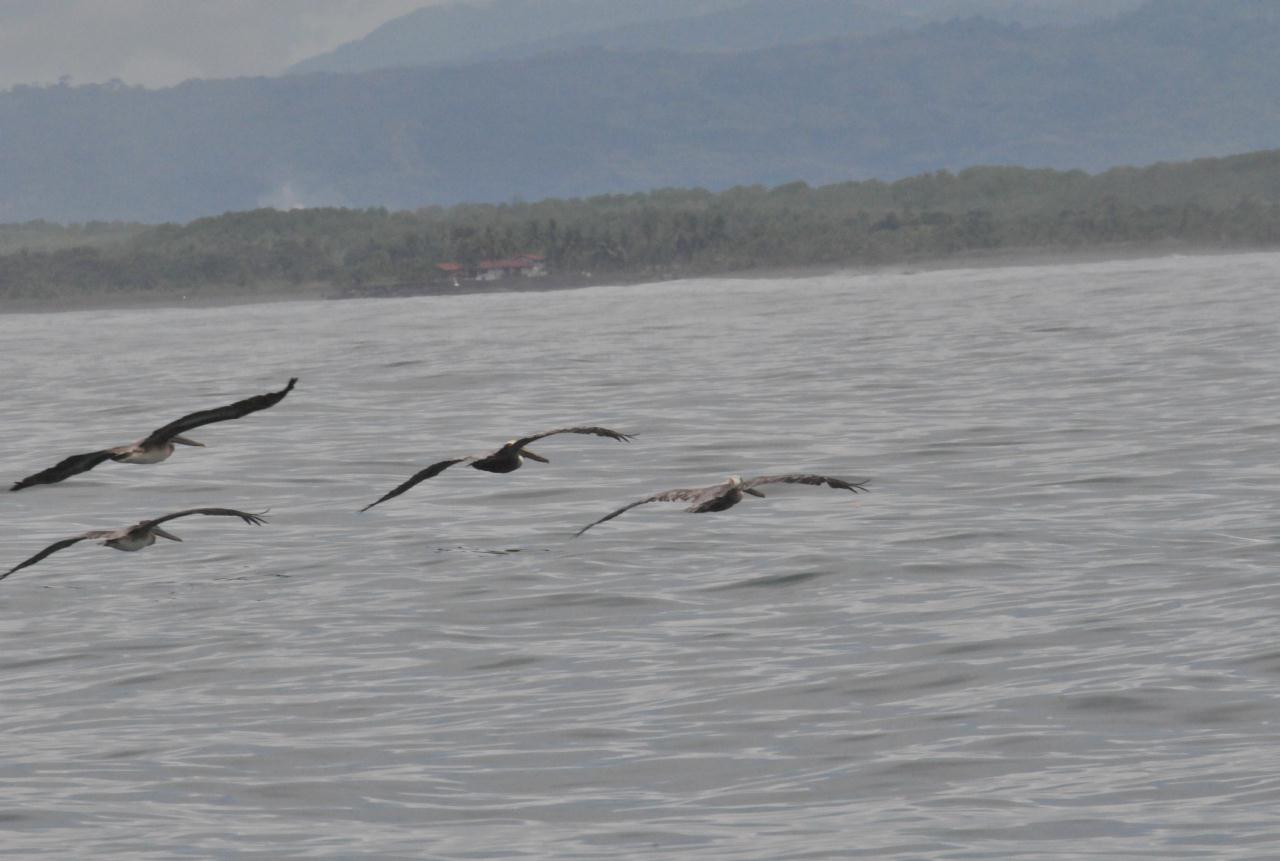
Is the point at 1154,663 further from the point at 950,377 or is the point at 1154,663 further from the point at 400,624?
the point at 950,377

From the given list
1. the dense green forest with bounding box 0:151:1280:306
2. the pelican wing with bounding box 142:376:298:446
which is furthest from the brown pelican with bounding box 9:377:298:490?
the dense green forest with bounding box 0:151:1280:306

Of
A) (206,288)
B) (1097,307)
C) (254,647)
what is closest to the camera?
(254,647)

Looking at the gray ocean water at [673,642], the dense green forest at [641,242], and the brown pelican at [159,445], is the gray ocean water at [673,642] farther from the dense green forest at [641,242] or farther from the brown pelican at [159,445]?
the dense green forest at [641,242]

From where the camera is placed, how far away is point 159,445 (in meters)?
16.5

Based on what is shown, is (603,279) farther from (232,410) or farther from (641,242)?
(232,410)

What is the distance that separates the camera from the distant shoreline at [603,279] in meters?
127

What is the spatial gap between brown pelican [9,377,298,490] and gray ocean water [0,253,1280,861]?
1465 mm

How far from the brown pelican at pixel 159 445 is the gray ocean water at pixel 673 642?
1465 millimetres

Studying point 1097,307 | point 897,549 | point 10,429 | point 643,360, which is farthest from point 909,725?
point 1097,307

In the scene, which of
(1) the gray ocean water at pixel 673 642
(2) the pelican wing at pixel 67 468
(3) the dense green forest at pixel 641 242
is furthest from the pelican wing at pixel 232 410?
(3) the dense green forest at pixel 641 242

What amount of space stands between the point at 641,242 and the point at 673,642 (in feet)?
387

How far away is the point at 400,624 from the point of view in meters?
17.9

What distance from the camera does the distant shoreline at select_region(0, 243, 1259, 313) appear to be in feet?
417

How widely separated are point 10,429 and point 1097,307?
3937 centimetres
